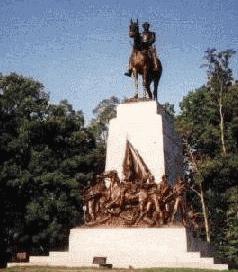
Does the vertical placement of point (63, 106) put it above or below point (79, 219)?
above

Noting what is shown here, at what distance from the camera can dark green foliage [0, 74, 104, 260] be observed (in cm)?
3034

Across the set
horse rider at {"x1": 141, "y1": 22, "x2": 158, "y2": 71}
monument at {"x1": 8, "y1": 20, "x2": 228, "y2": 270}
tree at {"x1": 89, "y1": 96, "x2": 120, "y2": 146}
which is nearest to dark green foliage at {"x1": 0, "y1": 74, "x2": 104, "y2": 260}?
tree at {"x1": 89, "y1": 96, "x2": 120, "y2": 146}

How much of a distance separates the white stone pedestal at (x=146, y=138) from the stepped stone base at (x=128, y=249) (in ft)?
8.01

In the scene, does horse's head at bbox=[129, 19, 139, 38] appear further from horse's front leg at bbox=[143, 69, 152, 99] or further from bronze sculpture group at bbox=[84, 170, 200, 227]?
bronze sculpture group at bbox=[84, 170, 200, 227]

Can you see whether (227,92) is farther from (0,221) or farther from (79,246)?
(79,246)

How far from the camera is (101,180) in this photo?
699 inches

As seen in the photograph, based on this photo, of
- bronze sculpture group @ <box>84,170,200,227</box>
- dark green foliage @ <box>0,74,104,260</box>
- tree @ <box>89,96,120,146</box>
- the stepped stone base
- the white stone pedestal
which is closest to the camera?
the stepped stone base

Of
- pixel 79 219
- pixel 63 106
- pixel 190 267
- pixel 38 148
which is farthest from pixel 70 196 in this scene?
pixel 190 267

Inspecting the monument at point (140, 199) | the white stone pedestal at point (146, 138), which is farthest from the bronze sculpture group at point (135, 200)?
the white stone pedestal at point (146, 138)

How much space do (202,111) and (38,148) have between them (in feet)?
39.8

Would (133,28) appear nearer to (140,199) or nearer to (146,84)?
(146,84)

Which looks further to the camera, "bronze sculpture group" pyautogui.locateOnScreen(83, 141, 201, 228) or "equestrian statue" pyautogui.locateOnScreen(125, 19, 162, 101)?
"equestrian statue" pyautogui.locateOnScreen(125, 19, 162, 101)

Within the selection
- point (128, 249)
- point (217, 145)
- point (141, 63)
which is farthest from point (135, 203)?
point (217, 145)

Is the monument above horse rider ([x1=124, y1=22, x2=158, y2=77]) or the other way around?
the other way around
